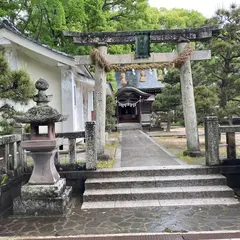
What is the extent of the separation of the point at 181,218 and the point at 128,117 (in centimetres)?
2637

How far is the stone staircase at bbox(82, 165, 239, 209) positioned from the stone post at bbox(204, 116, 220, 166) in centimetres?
28

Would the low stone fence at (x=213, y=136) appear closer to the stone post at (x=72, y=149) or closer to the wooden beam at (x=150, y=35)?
the wooden beam at (x=150, y=35)

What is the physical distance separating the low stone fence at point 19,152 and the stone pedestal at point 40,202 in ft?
3.19

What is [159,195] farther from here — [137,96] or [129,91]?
[137,96]

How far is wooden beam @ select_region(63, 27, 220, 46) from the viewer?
9641mm

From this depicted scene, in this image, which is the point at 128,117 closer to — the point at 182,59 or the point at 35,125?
the point at 182,59

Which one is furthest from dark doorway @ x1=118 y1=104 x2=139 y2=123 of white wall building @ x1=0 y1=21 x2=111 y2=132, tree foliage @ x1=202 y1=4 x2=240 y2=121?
white wall building @ x1=0 y1=21 x2=111 y2=132

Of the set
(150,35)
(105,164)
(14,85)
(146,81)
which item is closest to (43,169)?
(14,85)

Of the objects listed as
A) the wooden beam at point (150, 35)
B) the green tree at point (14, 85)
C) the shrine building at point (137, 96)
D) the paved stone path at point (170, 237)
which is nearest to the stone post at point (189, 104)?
the wooden beam at point (150, 35)

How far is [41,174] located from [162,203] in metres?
3.15

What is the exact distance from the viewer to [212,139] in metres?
7.75

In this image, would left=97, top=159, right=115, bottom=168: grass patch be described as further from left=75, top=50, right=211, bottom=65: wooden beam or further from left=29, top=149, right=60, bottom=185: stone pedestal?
left=75, top=50, right=211, bottom=65: wooden beam

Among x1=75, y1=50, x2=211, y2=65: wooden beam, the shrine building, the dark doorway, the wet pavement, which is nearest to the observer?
the wet pavement

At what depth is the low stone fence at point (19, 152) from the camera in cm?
680
